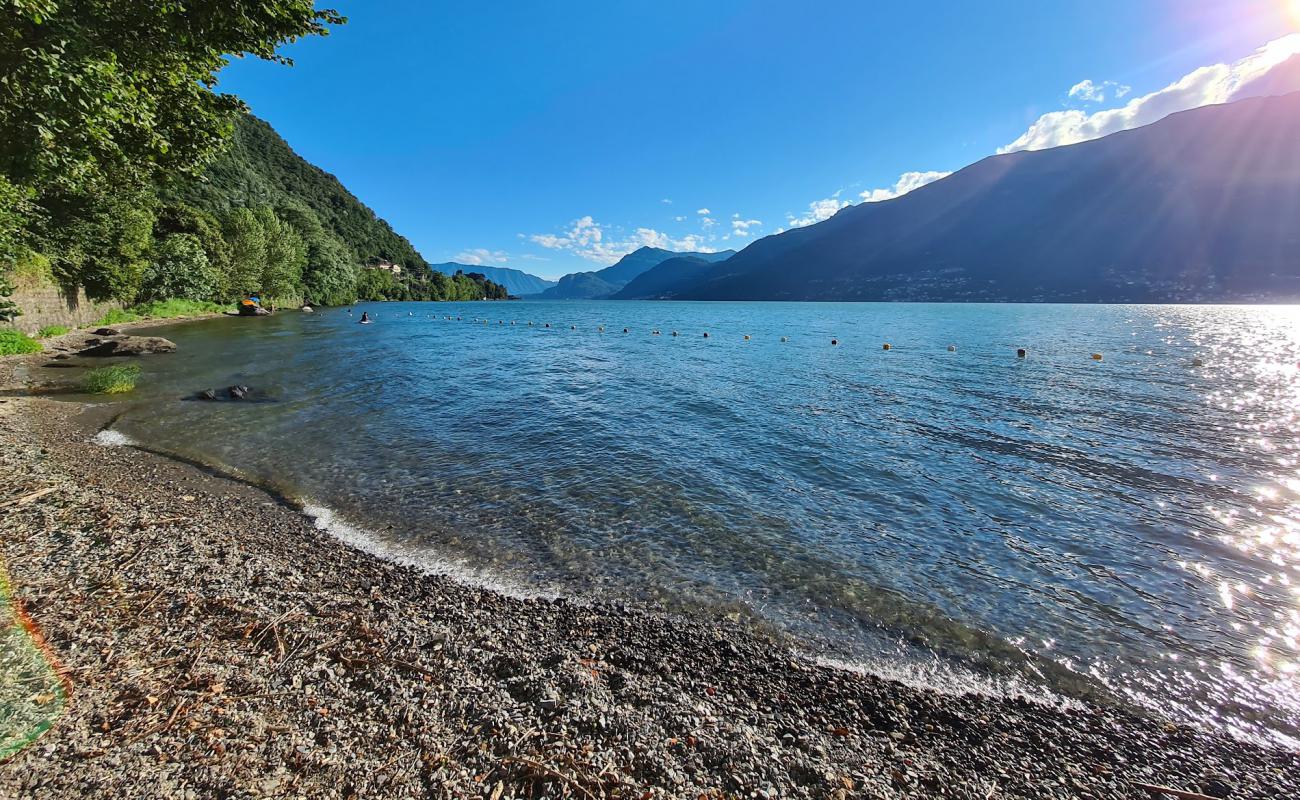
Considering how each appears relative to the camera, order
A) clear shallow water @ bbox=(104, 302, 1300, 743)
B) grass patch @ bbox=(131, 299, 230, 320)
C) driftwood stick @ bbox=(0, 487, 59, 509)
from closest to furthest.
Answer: clear shallow water @ bbox=(104, 302, 1300, 743), driftwood stick @ bbox=(0, 487, 59, 509), grass patch @ bbox=(131, 299, 230, 320)

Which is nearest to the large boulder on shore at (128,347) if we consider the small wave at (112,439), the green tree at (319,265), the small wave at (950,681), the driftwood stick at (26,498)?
the small wave at (112,439)

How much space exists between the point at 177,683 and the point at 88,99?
1212 centimetres

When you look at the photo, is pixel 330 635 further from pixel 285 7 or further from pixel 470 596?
pixel 285 7

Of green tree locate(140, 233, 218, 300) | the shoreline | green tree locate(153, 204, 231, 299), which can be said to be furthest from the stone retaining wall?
the shoreline

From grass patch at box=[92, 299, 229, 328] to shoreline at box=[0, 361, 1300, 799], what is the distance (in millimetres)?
60164

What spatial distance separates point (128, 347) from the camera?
31031 millimetres

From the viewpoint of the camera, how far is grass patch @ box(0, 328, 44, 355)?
27695 millimetres

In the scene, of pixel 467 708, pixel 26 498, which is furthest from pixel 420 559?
pixel 26 498

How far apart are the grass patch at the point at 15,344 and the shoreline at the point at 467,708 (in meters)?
33.7

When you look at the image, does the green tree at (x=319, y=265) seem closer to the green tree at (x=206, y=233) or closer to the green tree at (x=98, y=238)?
the green tree at (x=206, y=233)

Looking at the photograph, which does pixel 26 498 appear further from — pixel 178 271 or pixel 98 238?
pixel 178 271

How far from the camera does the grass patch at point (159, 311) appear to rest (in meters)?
48.0

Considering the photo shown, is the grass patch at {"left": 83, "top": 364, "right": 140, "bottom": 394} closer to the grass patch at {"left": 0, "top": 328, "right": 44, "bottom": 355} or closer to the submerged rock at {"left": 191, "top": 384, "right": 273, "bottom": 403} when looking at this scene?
the submerged rock at {"left": 191, "top": 384, "right": 273, "bottom": 403}

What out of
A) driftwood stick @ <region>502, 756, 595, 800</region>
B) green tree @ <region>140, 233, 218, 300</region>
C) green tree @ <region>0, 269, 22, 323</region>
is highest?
green tree @ <region>140, 233, 218, 300</region>
